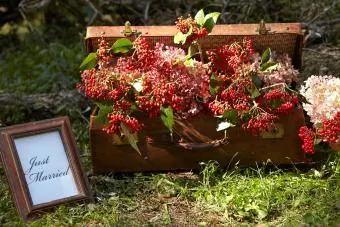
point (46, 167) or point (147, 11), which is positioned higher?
point (147, 11)

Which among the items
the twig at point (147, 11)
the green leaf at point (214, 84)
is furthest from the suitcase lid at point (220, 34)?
the twig at point (147, 11)

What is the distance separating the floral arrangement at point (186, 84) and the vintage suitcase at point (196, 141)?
0.05 m

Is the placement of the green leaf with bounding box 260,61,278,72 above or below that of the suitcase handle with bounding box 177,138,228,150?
above

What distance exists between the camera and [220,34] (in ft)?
10.7

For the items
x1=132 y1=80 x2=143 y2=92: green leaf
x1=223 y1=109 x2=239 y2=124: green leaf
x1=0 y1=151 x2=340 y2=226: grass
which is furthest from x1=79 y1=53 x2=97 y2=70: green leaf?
x1=223 y1=109 x2=239 y2=124: green leaf

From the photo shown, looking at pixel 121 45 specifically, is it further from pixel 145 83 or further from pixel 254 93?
pixel 254 93

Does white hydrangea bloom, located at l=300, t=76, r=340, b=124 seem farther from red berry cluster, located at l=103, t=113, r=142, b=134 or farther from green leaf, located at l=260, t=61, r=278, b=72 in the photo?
red berry cluster, located at l=103, t=113, r=142, b=134

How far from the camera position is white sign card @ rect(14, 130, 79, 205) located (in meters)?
3.00

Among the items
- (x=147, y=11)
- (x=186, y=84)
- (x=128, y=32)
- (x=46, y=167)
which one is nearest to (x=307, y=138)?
(x=186, y=84)

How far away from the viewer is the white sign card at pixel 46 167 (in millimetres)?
3002

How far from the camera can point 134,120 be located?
308 cm

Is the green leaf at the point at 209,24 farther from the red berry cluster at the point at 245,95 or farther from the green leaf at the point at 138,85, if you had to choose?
the green leaf at the point at 138,85

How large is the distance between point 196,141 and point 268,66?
0.50 metres

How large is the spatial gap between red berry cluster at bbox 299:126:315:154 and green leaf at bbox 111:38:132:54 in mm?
902
